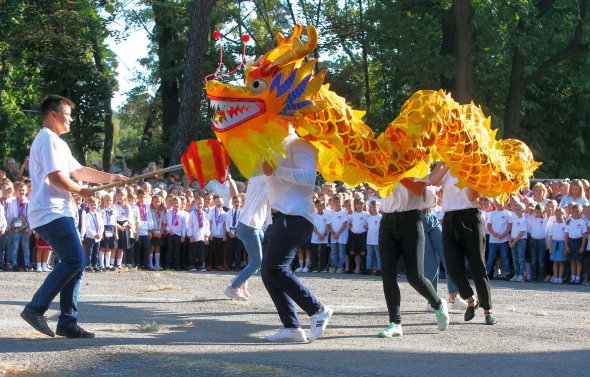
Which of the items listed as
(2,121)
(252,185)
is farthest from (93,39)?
(252,185)

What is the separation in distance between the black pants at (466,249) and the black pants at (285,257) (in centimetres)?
222

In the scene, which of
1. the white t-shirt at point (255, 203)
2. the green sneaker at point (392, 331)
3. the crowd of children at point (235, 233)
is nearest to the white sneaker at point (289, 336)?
the green sneaker at point (392, 331)

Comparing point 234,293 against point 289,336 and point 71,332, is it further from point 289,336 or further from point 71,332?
point 71,332

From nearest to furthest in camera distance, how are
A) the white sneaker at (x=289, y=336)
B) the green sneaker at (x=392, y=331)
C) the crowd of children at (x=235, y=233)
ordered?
the white sneaker at (x=289, y=336)
the green sneaker at (x=392, y=331)
the crowd of children at (x=235, y=233)

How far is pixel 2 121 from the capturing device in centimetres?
2959

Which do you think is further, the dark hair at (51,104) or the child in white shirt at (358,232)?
the child in white shirt at (358,232)

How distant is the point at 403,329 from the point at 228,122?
289cm

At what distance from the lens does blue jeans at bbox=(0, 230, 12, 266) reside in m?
16.9

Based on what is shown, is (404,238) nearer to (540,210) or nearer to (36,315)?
(36,315)

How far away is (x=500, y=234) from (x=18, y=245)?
30.5 feet

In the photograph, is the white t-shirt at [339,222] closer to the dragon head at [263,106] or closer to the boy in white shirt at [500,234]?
the boy in white shirt at [500,234]

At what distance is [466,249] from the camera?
9.55 m

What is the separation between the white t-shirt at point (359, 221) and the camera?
746 inches

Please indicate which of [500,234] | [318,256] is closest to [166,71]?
[318,256]
